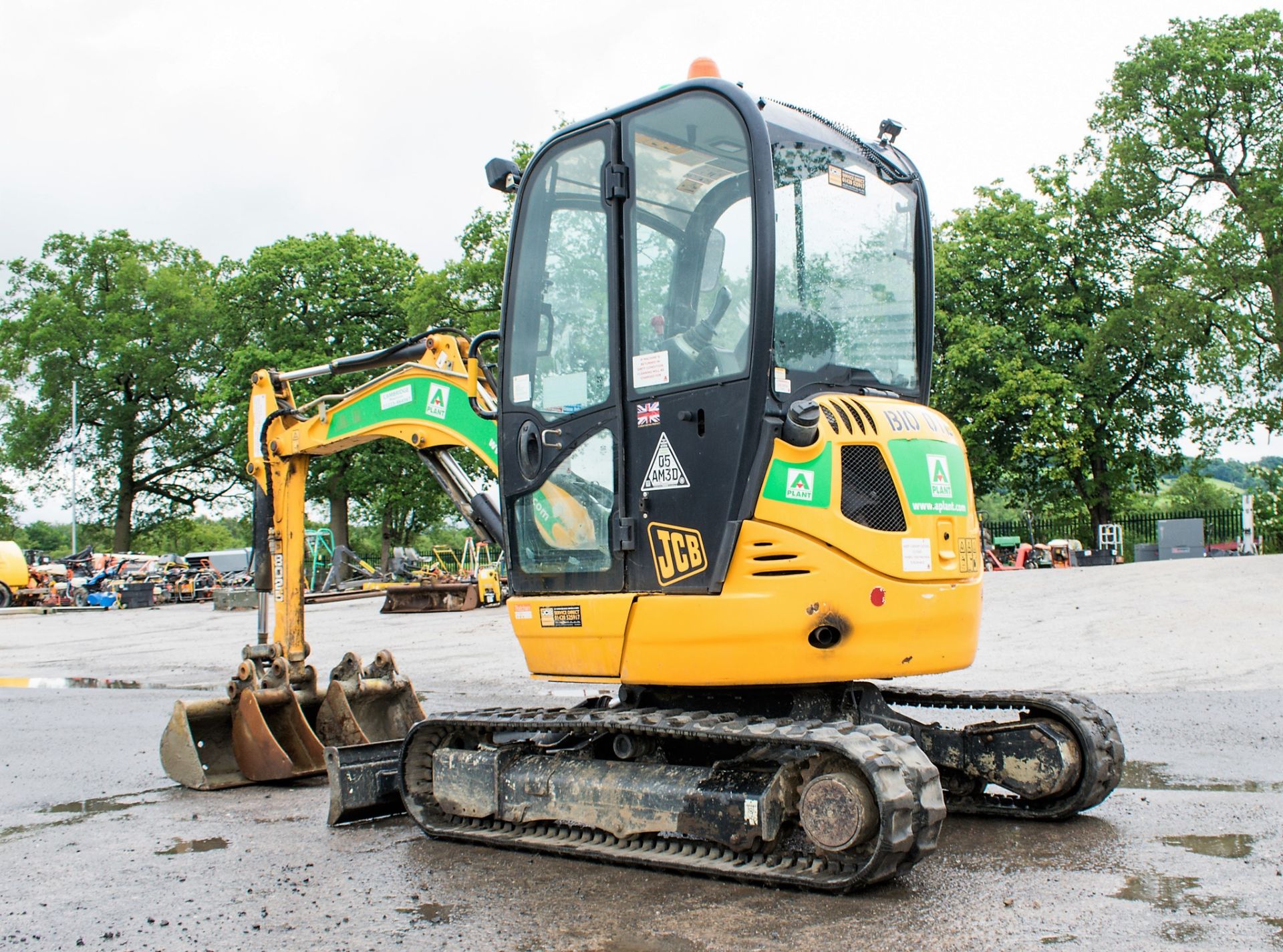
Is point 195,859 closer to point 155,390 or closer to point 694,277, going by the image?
point 694,277

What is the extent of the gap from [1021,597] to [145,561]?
106ft

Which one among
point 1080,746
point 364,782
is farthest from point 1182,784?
point 364,782

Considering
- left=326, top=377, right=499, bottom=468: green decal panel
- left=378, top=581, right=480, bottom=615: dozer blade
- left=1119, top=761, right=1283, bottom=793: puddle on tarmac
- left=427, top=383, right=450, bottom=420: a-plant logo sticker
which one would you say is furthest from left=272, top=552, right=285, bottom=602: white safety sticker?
left=378, top=581, right=480, bottom=615: dozer blade

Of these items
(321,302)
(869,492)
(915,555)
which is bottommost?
(915,555)

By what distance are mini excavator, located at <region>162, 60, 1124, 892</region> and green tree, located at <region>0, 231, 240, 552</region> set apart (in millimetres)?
46971

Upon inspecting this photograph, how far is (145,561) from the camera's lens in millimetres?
41062

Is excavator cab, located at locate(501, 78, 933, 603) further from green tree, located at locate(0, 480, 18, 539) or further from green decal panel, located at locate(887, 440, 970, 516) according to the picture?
green tree, located at locate(0, 480, 18, 539)

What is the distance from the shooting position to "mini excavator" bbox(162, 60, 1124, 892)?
4.74 meters

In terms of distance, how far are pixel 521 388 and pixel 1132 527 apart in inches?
1541

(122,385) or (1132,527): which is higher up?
(122,385)

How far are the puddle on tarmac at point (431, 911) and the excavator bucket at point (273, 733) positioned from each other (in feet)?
9.49

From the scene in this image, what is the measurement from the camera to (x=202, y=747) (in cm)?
747

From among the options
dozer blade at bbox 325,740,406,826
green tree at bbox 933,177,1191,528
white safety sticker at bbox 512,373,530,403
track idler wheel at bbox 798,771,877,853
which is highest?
green tree at bbox 933,177,1191,528

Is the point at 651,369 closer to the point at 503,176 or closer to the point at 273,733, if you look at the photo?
the point at 503,176
